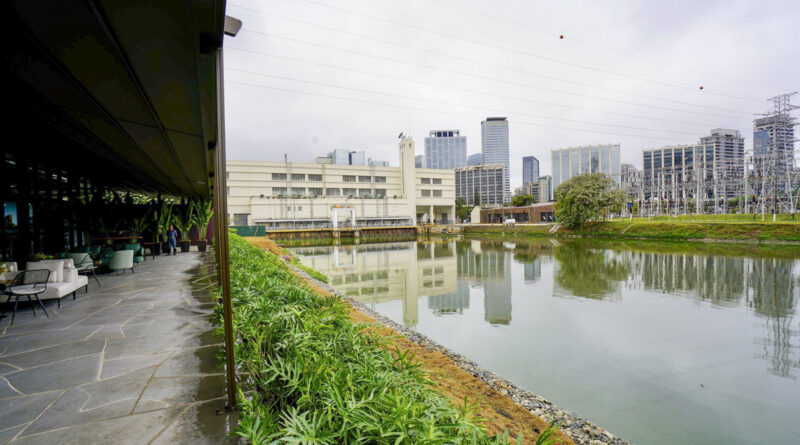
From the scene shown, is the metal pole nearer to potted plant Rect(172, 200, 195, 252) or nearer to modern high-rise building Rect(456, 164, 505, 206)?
potted plant Rect(172, 200, 195, 252)

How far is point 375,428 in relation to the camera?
1662 millimetres

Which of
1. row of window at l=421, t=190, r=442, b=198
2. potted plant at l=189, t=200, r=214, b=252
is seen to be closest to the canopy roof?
potted plant at l=189, t=200, r=214, b=252

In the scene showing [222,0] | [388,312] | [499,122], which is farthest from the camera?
[499,122]

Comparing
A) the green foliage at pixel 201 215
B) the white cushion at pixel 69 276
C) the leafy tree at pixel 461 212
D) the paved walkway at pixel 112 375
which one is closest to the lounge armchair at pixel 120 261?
the white cushion at pixel 69 276

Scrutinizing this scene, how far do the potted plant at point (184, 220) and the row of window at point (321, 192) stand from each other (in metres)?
35.0

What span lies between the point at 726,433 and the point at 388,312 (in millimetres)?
6589

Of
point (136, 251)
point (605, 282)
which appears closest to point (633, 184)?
point (605, 282)

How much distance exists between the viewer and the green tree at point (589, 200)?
37156 millimetres

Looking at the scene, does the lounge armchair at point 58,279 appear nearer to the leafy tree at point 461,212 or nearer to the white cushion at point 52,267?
the white cushion at point 52,267

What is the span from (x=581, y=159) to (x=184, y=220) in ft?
398

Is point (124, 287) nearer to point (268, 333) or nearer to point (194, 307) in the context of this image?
point (194, 307)

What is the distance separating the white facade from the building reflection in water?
30059mm

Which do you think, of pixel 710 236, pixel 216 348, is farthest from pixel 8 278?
pixel 710 236

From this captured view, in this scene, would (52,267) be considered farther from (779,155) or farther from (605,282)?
(779,155)
